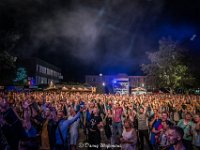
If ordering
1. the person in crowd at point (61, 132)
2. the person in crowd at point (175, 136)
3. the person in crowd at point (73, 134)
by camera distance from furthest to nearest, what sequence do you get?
the person in crowd at point (73, 134) < the person in crowd at point (61, 132) < the person in crowd at point (175, 136)

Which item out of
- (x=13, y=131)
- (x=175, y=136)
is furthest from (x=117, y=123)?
(x=175, y=136)

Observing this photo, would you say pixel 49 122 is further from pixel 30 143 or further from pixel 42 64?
pixel 42 64

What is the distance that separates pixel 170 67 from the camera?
175 ft

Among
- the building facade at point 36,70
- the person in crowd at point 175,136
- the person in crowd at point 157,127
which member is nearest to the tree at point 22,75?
the building facade at point 36,70

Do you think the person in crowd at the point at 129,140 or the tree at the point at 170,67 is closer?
the person in crowd at the point at 129,140

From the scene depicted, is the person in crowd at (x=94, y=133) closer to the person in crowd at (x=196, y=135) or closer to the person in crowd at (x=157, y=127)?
the person in crowd at (x=157, y=127)

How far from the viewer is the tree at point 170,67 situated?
174 ft

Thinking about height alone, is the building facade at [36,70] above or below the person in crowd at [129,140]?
above

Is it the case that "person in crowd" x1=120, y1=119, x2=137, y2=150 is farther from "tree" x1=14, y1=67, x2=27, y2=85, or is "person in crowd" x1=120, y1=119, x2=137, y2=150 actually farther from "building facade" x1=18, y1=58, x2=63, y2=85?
"building facade" x1=18, y1=58, x2=63, y2=85

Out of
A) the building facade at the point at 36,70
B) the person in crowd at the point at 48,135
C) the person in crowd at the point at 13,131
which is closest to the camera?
the person in crowd at the point at 13,131

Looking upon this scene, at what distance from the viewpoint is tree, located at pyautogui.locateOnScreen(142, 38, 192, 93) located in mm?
53031

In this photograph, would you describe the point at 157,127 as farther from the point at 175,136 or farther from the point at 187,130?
the point at 175,136

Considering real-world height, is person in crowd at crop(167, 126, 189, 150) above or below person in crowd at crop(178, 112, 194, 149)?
above

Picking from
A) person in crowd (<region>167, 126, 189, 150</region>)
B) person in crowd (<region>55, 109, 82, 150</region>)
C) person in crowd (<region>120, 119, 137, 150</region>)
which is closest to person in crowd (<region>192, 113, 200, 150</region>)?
person in crowd (<region>120, 119, 137, 150</region>)
